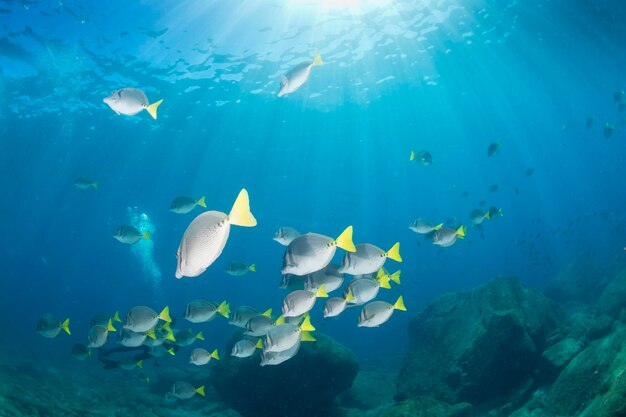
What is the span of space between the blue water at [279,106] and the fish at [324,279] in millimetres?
5881

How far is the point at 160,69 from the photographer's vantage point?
76.8ft

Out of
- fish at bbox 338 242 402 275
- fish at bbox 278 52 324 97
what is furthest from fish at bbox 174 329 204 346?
fish at bbox 278 52 324 97

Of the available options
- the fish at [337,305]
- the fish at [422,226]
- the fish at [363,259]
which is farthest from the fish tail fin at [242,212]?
the fish at [422,226]

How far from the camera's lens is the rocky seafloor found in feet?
22.4

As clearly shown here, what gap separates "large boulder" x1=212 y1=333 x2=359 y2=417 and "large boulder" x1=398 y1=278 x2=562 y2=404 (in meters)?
2.07

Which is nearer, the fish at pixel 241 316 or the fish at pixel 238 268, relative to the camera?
the fish at pixel 241 316

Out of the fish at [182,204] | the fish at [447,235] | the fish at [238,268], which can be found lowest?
the fish at [447,235]

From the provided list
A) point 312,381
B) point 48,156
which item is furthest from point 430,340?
point 48,156

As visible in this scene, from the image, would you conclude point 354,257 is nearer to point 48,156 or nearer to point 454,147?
point 48,156

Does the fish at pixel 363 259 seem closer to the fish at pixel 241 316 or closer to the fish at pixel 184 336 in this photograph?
the fish at pixel 241 316

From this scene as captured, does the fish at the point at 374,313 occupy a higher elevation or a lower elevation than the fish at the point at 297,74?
lower

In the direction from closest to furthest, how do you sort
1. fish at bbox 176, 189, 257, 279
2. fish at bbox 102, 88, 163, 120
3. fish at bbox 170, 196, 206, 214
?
fish at bbox 176, 189, 257, 279 → fish at bbox 102, 88, 163, 120 → fish at bbox 170, 196, 206, 214

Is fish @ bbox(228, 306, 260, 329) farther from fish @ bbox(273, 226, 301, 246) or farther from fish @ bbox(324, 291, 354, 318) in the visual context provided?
fish @ bbox(324, 291, 354, 318)

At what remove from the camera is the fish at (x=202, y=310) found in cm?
636
